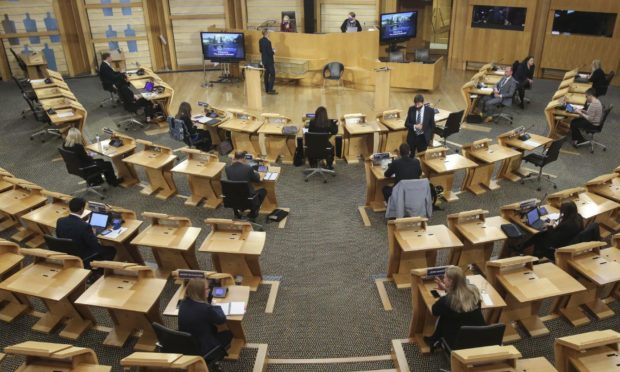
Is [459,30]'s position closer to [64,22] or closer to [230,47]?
[230,47]

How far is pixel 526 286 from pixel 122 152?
7065 millimetres

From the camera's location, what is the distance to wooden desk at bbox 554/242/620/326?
5.78m

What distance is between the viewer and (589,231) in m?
6.17

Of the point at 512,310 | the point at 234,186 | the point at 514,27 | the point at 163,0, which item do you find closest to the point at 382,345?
the point at 512,310

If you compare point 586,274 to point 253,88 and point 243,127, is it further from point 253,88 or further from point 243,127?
point 253,88

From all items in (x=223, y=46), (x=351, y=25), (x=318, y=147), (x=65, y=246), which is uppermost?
(x=351, y=25)

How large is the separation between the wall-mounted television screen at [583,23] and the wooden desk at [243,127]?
10.5 metres

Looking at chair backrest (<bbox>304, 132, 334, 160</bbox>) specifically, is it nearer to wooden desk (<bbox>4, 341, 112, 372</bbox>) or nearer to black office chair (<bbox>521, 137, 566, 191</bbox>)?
Result: black office chair (<bbox>521, 137, 566, 191</bbox>)

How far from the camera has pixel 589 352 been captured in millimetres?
4613

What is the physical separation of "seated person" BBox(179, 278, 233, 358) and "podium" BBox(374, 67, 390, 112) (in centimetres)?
901

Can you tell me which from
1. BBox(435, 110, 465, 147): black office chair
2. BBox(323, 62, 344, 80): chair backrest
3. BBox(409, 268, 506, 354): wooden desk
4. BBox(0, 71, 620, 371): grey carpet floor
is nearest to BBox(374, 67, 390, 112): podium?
BBox(323, 62, 344, 80): chair backrest

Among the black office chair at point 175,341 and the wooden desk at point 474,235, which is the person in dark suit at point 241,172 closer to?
the wooden desk at point 474,235

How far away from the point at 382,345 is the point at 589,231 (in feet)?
9.84

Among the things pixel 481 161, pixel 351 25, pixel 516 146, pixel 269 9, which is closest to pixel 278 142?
pixel 481 161
